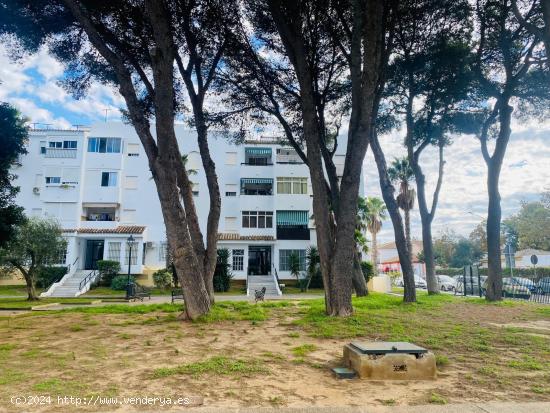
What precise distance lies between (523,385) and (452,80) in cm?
1520

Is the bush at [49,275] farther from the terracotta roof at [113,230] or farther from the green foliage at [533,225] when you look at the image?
the green foliage at [533,225]

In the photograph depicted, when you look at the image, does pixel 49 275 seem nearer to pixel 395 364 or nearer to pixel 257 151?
pixel 257 151

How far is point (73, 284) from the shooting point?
31281 millimetres

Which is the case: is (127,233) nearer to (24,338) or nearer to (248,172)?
(248,172)

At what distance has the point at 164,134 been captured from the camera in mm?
10094

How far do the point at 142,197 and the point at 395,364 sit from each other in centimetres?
3543

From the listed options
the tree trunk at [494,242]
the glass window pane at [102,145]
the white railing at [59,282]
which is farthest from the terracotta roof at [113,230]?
the tree trunk at [494,242]

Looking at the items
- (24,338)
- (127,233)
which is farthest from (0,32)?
(127,233)

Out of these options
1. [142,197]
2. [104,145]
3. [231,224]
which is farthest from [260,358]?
[104,145]

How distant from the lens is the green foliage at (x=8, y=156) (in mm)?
14625

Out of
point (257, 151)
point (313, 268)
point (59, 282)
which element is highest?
point (257, 151)

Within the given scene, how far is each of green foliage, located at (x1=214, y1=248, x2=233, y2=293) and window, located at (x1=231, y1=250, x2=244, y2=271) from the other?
2512 mm

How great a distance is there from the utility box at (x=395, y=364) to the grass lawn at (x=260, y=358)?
0.49 feet

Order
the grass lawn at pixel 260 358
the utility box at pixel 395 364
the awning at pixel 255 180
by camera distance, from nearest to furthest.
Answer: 1. the grass lawn at pixel 260 358
2. the utility box at pixel 395 364
3. the awning at pixel 255 180
